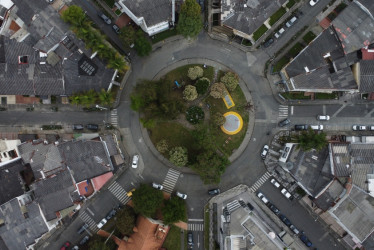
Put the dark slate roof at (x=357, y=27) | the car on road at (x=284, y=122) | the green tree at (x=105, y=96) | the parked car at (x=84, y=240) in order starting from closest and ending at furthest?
1. the green tree at (x=105, y=96)
2. the dark slate roof at (x=357, y=27)
3. the parked car at (x=84, y=240)
4. the car on road at (x=284, y=122)

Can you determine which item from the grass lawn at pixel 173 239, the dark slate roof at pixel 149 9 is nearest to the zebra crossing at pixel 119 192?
the grass lawn at pixel 173 239

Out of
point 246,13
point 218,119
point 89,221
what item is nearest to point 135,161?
point 89,221

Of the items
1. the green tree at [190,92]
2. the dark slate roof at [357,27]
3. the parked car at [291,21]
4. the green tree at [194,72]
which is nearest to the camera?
the dark slate roof at [357,27]

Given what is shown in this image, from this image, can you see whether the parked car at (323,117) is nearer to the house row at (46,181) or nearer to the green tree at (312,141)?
the green tree at (312,141)

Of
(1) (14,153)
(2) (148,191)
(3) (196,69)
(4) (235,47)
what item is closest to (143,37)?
(3) (196,69)

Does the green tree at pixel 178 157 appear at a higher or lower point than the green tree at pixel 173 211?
higher

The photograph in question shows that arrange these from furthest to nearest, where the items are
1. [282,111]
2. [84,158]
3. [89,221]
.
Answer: [282,111] < [89,221] < [84,158]

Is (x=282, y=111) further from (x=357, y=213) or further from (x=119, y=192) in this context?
(x=119, y=192)
